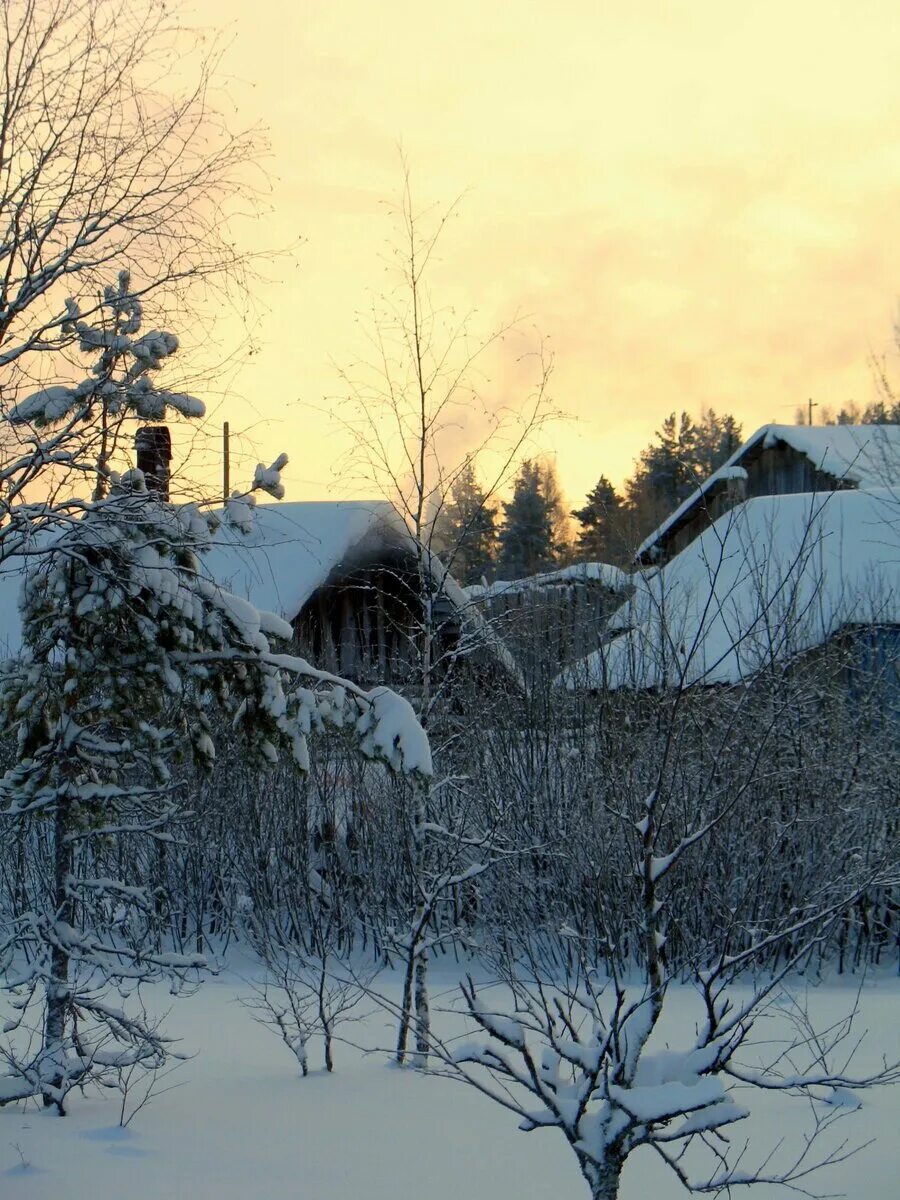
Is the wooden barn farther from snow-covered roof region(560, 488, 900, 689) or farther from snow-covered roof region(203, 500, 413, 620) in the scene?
snow-covered roof region(560, 488, 900, 689)

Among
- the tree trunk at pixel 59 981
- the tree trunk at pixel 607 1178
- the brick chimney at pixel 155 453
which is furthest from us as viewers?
the tree trunk at pixel 59 981

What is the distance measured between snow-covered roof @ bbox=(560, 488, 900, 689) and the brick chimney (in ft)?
15.8

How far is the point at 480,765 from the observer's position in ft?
42.8

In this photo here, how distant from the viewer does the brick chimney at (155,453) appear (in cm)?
676

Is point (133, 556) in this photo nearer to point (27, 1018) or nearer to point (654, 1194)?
point (654, 1194)

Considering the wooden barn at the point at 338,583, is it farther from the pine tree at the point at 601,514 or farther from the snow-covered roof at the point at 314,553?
the pine tree at the point at 601,514

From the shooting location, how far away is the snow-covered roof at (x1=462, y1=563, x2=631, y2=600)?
32.1 ft

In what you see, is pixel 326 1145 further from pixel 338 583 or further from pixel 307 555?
pixel 338 583

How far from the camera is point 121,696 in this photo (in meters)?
7.16

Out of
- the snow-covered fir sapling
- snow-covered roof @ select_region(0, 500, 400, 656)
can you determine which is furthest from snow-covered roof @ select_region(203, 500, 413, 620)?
the snow-covered fir sapling

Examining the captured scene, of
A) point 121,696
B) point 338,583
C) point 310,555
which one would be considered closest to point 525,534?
point 338,583

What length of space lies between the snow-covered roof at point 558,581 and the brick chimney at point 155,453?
10.2ft

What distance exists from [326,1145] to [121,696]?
2707 mm

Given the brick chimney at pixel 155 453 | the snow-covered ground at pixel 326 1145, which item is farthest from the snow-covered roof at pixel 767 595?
the brick chimney at pixel 155 453
